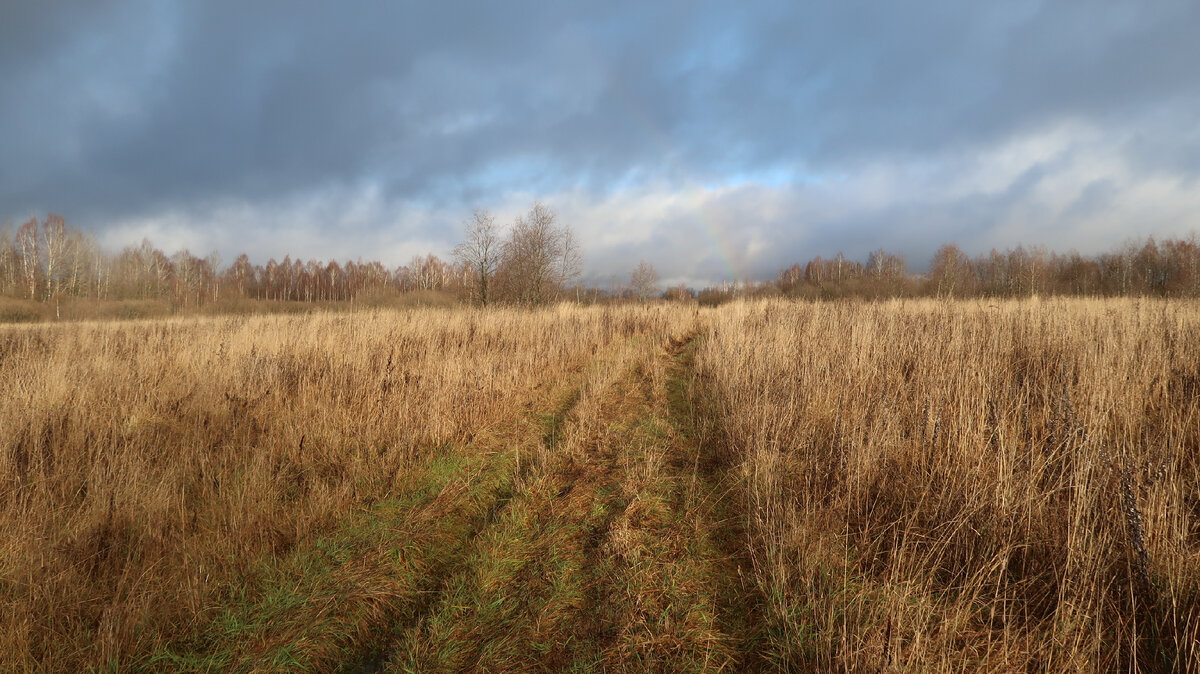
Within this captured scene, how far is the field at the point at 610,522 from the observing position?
1.96 meters

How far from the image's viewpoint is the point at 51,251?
34.4 m

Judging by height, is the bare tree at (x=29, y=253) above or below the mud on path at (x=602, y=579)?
above

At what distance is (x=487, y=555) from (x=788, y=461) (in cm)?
258

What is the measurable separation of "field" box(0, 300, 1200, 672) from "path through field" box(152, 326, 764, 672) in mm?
16

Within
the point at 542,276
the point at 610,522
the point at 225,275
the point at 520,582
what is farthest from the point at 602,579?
the point at 225,275

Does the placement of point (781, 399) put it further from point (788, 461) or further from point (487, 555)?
point (487, 555)

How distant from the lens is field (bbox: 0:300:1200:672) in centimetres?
196

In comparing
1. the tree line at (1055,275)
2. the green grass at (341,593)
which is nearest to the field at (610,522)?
the green grass at (341,593)

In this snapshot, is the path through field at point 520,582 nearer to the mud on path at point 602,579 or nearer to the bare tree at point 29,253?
the mud on path at point 602,579

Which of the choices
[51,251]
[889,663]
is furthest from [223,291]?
[889,663]

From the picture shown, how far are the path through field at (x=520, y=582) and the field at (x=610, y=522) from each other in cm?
2

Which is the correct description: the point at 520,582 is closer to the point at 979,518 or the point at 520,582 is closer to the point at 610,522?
the point at 610,522

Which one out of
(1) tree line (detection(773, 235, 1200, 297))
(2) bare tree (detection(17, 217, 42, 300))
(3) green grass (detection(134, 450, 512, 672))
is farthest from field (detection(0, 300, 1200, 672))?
(2) bare tree (detection(17, 217, 42, 300))

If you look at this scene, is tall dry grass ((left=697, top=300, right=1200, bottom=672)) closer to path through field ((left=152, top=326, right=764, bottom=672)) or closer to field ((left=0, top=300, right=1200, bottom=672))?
field ((left=0, top=300, right=1200, bottom=672))
